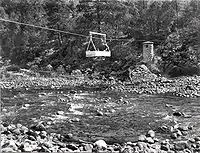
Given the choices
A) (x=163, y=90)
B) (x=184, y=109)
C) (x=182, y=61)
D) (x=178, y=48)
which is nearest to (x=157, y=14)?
(x=178, y=48)

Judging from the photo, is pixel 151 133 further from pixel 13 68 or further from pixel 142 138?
pixel 13 68

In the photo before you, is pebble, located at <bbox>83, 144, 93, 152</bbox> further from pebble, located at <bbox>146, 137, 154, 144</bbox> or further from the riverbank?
the riverbank

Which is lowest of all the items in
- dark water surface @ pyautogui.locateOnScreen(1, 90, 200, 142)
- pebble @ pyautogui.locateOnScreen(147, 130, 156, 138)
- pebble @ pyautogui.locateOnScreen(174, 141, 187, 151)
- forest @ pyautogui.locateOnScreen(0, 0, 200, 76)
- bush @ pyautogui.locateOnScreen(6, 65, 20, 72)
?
bush @ pyautogui.locateOnScreen(6, 65, 20, 72)

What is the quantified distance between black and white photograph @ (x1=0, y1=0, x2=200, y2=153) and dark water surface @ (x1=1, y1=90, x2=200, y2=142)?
3cm

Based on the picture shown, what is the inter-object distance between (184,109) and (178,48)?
42.7 feet

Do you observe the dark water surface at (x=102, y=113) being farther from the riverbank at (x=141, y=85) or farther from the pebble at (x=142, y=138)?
the riverbank at (x=141, y=85)

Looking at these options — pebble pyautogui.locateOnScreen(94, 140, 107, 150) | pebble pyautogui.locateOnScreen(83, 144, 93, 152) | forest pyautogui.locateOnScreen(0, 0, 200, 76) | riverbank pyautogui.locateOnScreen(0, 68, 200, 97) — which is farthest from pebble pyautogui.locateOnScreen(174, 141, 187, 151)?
forest pyautogui.locateOnScreen(0, 0, 200, 76)

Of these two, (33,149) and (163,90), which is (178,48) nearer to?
(163,90)

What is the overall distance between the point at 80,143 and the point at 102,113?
12.5 ft

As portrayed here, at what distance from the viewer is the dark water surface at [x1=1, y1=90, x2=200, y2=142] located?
989cm

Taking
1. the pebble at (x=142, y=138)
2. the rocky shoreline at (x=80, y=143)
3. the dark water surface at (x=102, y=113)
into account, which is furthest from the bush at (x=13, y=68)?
the pebble at (x=142, y=138)

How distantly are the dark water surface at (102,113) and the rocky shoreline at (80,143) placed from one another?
0.47 metres

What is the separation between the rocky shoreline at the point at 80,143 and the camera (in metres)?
7.62

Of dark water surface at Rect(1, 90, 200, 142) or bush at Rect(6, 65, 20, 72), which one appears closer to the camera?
dark water surface at Rect(1, 90, 200, 142)
